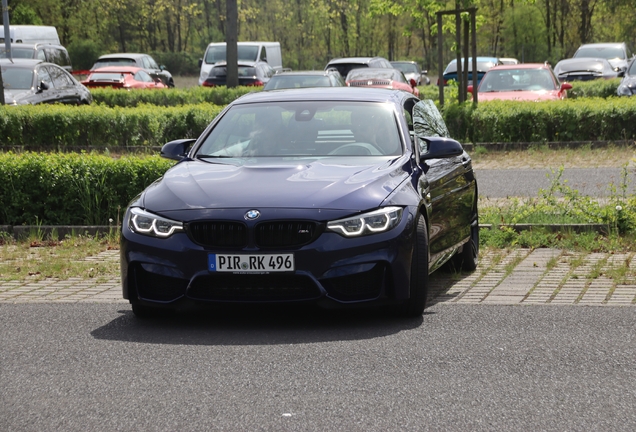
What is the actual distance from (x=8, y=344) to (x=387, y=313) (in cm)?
230

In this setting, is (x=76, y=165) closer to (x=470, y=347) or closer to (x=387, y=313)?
(x=387, y=313)

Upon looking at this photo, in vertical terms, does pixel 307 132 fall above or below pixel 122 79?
above

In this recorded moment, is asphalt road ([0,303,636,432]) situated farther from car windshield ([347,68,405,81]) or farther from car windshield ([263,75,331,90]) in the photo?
car windshield ([347,68,405,81])

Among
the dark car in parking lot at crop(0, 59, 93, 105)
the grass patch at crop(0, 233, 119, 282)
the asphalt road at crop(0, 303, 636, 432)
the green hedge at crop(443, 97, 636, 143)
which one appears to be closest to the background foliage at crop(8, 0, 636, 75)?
the dark car in parking lot at crop(0, 59, 93, 105)

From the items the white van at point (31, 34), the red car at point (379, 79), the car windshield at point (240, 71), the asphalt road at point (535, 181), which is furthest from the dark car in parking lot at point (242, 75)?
the asphalt road at point (535, 181)

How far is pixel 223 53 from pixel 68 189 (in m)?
26.9

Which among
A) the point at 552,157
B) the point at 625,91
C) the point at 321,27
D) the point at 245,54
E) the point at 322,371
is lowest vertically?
the point at 552,157

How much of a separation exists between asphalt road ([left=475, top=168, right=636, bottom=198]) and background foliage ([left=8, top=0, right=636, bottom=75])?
39.6m

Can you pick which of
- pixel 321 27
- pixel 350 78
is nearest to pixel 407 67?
pixel 350 78

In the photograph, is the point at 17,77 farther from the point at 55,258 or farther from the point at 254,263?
the point at 254,263

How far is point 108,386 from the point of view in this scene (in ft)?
17.5

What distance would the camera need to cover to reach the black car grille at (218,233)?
6504 millimetres

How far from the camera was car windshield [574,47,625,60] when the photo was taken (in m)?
40.6

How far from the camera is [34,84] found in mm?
23734
